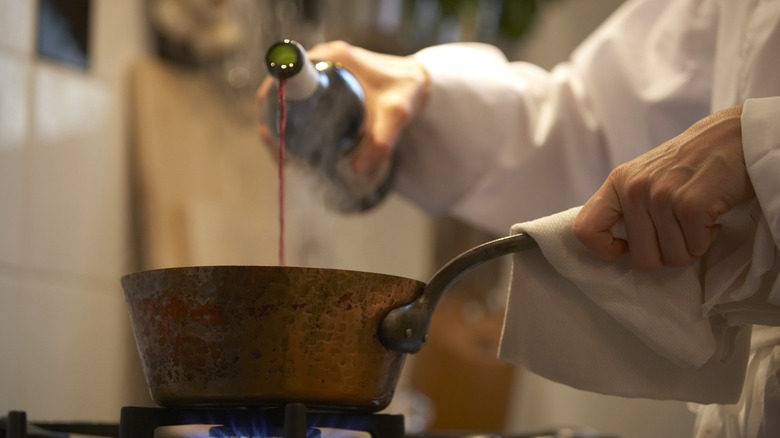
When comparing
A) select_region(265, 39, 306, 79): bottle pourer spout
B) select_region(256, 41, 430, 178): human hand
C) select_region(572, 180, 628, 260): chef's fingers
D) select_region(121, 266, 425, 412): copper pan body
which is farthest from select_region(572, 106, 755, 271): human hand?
select_region(256, 41, 430, 178): human hand

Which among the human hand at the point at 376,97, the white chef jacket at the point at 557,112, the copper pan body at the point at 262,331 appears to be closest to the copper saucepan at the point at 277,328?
the copper pan body at the point at 262,331

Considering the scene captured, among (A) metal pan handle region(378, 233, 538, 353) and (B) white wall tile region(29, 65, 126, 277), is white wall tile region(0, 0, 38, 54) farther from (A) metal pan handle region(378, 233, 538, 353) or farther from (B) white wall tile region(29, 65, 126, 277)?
(A) metal pan handle region(378, 233, 538, 353)

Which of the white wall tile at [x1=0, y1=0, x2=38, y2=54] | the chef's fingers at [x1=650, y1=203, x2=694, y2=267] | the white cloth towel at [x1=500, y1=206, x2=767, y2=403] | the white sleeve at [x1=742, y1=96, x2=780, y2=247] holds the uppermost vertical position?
the white wall tile at [x1=0, y1=0, x2=38, y2=54]

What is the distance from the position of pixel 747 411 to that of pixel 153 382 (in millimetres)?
419

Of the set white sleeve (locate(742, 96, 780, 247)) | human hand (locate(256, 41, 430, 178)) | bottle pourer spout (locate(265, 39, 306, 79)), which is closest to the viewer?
white sleeve (locate(742, 96, 780, 247))

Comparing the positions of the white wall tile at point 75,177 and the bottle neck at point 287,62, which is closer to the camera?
the bottle neck at point 287,62

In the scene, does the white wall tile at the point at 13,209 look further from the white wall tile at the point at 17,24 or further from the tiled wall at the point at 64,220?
the white wall tile at the point at 17,24

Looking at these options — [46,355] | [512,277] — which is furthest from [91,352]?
Result: [512,277]

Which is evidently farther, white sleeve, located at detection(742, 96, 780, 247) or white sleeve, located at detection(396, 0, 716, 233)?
white sleeve, located at detection(396, 0, 716, 233)

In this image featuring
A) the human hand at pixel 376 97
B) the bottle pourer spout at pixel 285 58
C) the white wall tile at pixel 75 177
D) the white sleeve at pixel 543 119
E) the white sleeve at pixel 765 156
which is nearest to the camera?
the white sleeve at pixel 765 156

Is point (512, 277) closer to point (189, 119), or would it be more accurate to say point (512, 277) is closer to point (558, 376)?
point (558, 376)

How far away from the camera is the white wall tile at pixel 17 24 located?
1.13 metres

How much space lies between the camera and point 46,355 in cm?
121

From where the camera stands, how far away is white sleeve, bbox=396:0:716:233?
1074 millimetres
